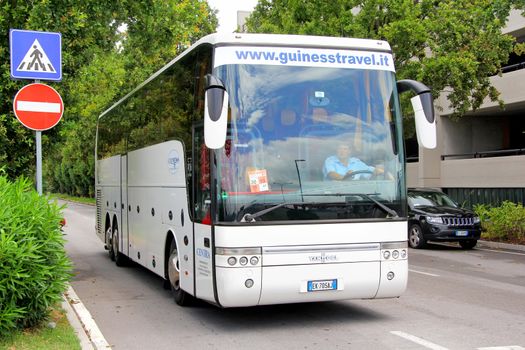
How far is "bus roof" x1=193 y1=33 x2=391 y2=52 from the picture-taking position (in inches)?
280

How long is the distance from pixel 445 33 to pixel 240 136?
14714 mm

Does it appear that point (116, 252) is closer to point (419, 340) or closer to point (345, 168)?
point (345, 168)

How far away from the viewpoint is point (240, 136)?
689 centimetres

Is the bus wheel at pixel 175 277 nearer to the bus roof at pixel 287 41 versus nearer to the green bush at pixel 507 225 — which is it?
the bus roof at pixel 287 41

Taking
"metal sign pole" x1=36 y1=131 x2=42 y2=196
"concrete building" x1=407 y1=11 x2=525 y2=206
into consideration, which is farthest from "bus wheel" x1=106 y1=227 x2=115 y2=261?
"concrete building" x1=407 y1=11 x2=525 y2=206

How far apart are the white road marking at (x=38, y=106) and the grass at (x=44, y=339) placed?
313cm

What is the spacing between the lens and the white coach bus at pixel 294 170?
22.2ft

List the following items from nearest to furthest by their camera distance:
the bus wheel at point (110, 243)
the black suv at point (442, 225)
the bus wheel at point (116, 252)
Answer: the bus wheel at point (116, 252), the bus wheel at point (110, 243), the black suv at point (442, 225)

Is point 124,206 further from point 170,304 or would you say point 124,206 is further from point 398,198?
point 398,198

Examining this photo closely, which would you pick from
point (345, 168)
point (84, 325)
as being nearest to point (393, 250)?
point (345, 168)

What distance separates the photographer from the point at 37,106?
8.38 m

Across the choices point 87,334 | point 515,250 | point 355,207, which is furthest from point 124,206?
point 515,250

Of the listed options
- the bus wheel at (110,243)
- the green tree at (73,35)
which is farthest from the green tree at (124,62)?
the bus wheel at (110,243)

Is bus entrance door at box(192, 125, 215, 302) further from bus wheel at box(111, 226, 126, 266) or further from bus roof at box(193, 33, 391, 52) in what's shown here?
bus wheel at box(111, 226, 126, 266)
